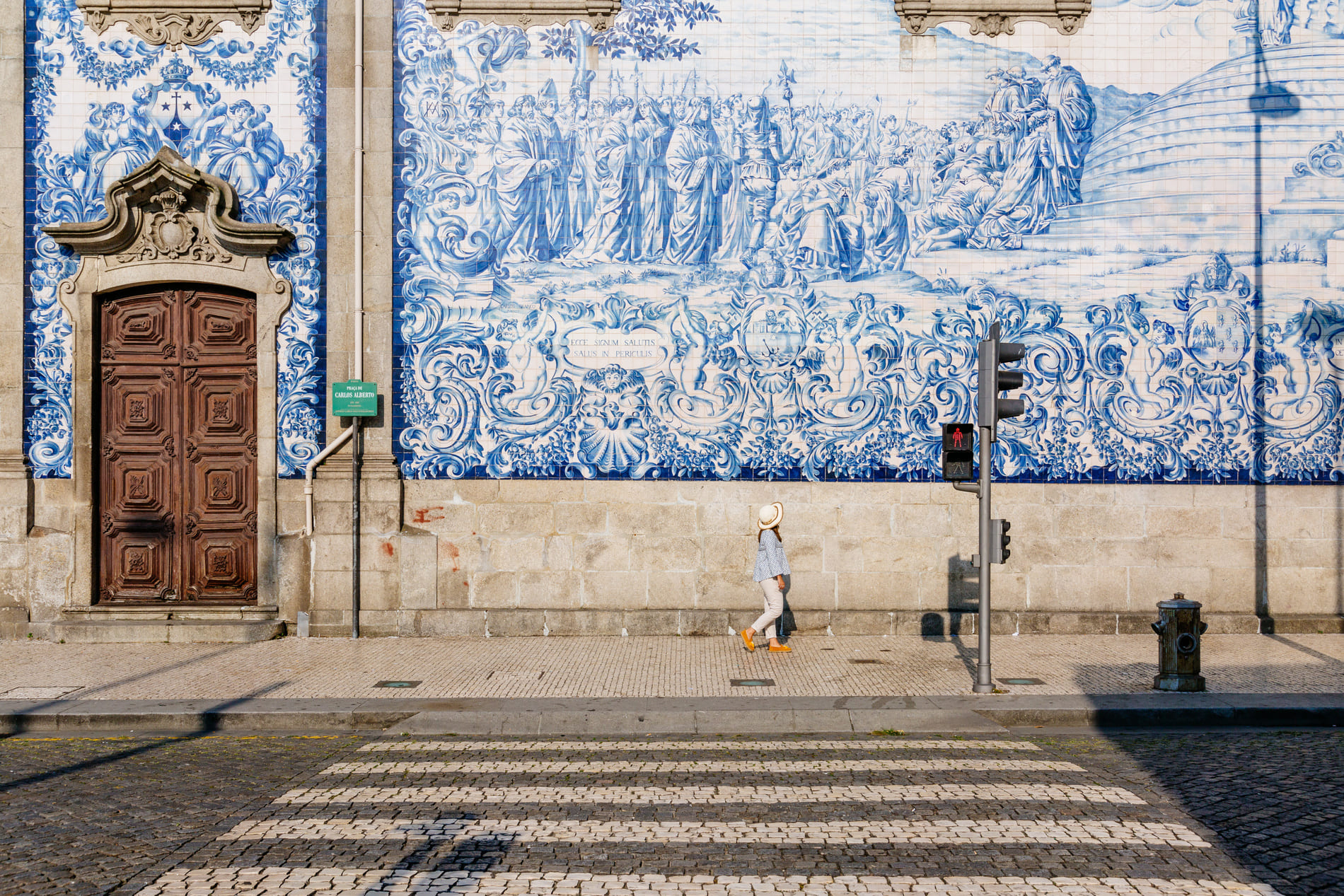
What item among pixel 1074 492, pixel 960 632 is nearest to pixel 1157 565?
pixel 1074 492

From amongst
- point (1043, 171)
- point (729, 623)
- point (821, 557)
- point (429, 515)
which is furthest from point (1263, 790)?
point (429, 515)

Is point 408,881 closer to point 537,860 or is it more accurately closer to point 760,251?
point 537,860

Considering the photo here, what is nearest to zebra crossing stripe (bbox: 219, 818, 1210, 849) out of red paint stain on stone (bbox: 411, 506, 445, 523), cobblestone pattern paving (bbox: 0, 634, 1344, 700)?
cobblestone pattern paving (bbox: 0, 634, 1344, 700)

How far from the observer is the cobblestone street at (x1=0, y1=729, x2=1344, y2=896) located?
4809 mm

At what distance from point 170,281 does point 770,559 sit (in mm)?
7580

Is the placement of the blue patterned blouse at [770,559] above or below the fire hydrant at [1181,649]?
above

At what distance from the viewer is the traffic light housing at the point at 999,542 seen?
30.8 feet

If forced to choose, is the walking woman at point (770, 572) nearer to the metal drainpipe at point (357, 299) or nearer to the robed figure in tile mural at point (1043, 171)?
the robed figure in tile mural at point (1043, 171)

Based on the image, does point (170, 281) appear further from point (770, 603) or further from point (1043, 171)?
point (1043, 171)

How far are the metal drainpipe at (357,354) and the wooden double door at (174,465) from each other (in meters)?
0.83

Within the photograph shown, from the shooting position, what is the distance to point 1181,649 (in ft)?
29.4

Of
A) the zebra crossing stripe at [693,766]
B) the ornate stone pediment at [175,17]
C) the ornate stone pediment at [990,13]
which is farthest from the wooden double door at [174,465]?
the ornate stone pediment at [990,13]

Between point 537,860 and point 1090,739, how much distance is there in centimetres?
468

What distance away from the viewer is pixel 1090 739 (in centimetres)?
784
